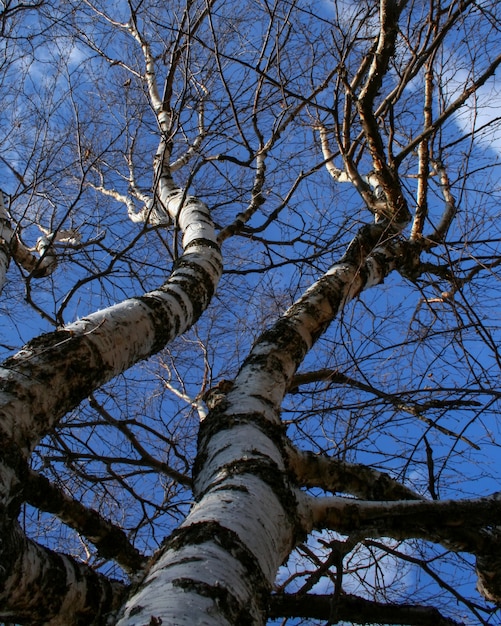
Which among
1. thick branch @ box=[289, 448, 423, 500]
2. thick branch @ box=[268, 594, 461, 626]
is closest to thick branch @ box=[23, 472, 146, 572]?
thick branch @ box=[268, 594, 461, 626]

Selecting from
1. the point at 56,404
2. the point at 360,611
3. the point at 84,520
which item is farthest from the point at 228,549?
the point at 84,520

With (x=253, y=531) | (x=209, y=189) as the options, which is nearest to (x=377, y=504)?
(x=253, y=531)

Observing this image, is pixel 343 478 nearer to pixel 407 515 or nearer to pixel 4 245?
pixel 407 515

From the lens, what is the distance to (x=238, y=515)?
1.17 meters

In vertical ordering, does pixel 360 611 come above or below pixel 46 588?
above

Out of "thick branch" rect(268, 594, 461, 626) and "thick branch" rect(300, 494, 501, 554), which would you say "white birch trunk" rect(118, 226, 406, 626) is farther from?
"thick branch" rect(268, 594, 461, 626)

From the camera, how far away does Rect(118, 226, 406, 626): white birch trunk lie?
0.91 m

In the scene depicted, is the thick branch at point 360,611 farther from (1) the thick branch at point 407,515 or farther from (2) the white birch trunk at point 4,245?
(2) the white birch trunk at point 4,245

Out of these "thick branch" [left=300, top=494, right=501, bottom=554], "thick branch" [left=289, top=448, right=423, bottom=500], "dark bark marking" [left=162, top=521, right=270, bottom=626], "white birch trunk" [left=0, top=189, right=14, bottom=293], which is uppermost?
"white birch trunk" [left=0, top=189, right=14, bottom=293]

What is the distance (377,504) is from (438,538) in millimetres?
457

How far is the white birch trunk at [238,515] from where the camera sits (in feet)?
3.00

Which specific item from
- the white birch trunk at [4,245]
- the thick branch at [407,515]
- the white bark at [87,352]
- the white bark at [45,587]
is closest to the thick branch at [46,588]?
the white bark at [45,587]

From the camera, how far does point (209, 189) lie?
4.39 meters

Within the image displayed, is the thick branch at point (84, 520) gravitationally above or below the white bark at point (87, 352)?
below
